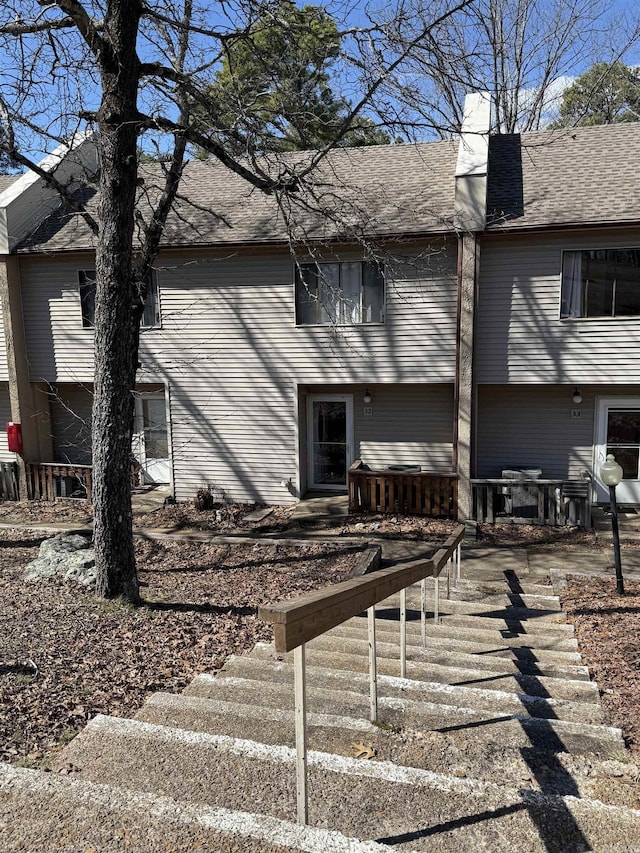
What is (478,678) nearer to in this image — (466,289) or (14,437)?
(466,289)

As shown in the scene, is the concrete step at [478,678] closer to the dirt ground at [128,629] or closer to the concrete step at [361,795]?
the dirt ground at [128,629]

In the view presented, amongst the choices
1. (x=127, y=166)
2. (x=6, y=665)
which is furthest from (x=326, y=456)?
(x=6, y=665)

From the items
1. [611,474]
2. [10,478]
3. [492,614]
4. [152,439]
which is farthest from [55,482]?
[611,474]

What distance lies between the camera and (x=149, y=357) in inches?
536

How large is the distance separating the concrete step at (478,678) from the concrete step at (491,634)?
0.97m

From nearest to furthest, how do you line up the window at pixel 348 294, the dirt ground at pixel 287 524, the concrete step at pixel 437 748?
the concrete step at pixel 437 748
the dirt ground at pixel 287 524
the window at pixel 348 294

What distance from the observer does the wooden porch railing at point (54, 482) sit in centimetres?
1369

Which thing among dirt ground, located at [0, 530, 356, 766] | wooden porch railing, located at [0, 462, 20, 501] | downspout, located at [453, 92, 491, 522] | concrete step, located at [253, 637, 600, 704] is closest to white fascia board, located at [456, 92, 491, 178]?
downspout, located at [453, 92, 491, 522]

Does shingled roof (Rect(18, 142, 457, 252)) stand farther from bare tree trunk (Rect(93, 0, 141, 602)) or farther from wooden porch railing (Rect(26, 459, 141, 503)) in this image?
wooden porch railing (Rect(26, 459, 141, 503))

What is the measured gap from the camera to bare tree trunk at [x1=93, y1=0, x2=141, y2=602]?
685cm

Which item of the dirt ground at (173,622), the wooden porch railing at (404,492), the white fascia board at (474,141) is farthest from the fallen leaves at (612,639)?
the white fascia board at (474,141)

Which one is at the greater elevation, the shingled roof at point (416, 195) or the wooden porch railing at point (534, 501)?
the shingled roof at point (416, 195)

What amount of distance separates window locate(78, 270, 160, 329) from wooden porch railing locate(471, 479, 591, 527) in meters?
7.88

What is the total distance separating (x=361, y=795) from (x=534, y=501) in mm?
9602
